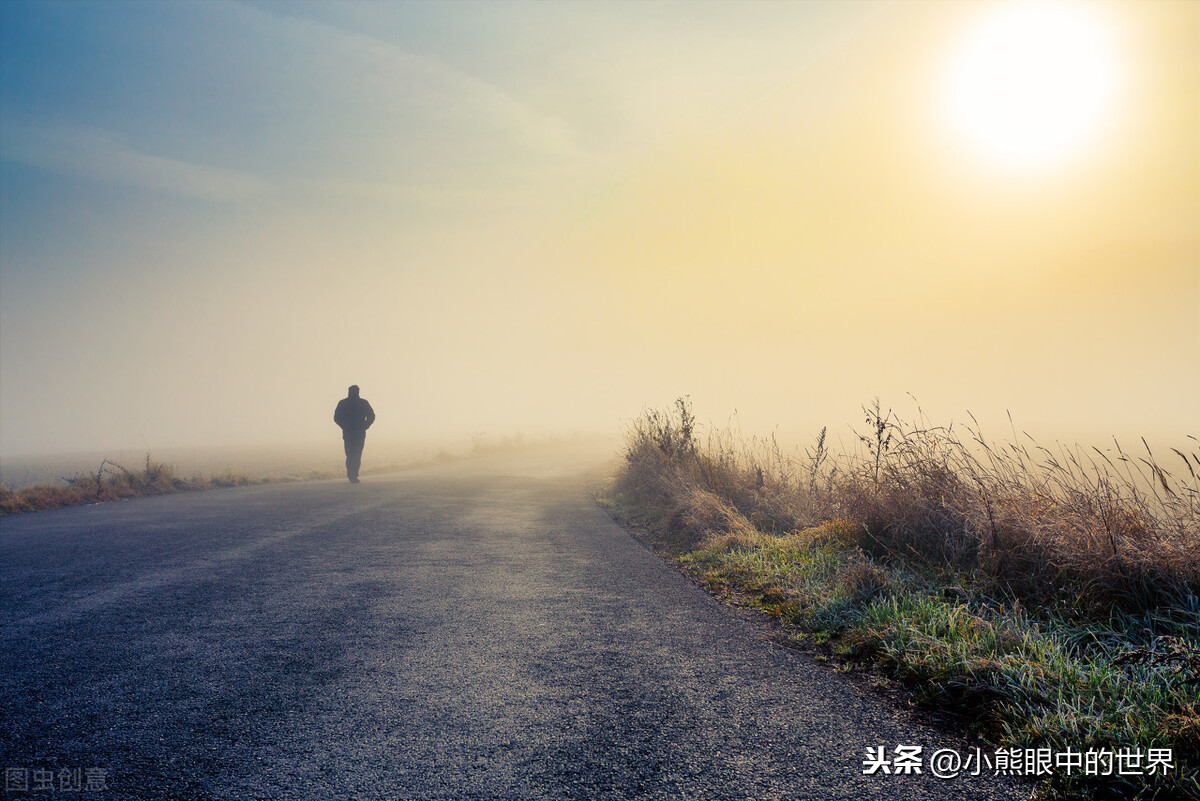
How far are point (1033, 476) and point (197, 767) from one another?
6.75 meters

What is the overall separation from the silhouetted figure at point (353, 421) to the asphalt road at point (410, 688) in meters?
10.9

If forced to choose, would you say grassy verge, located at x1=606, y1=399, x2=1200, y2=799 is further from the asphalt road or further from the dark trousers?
the dark trousers

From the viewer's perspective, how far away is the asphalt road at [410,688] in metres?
2.49

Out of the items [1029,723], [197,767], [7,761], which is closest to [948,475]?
[1029,723]

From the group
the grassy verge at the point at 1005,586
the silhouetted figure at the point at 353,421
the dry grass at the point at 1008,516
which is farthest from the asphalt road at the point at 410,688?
the silhouetted figure at the point at 353,421

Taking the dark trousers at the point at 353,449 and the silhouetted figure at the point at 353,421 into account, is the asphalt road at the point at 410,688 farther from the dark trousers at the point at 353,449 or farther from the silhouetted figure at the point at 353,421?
the silhouetted figure at the point at 353,421

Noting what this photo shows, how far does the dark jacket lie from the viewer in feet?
58.3

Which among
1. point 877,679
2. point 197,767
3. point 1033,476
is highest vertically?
point 1033,476

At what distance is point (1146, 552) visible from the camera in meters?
4.34

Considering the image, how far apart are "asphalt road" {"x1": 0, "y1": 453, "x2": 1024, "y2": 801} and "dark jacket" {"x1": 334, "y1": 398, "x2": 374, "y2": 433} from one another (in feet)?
36.5

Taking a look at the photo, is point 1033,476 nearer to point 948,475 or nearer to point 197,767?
point 948,475

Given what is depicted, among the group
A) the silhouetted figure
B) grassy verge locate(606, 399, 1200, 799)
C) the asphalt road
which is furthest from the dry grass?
the silhouetted figure

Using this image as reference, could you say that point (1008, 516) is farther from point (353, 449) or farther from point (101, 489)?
point (353, 449)

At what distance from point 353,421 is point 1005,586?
1653 cm
